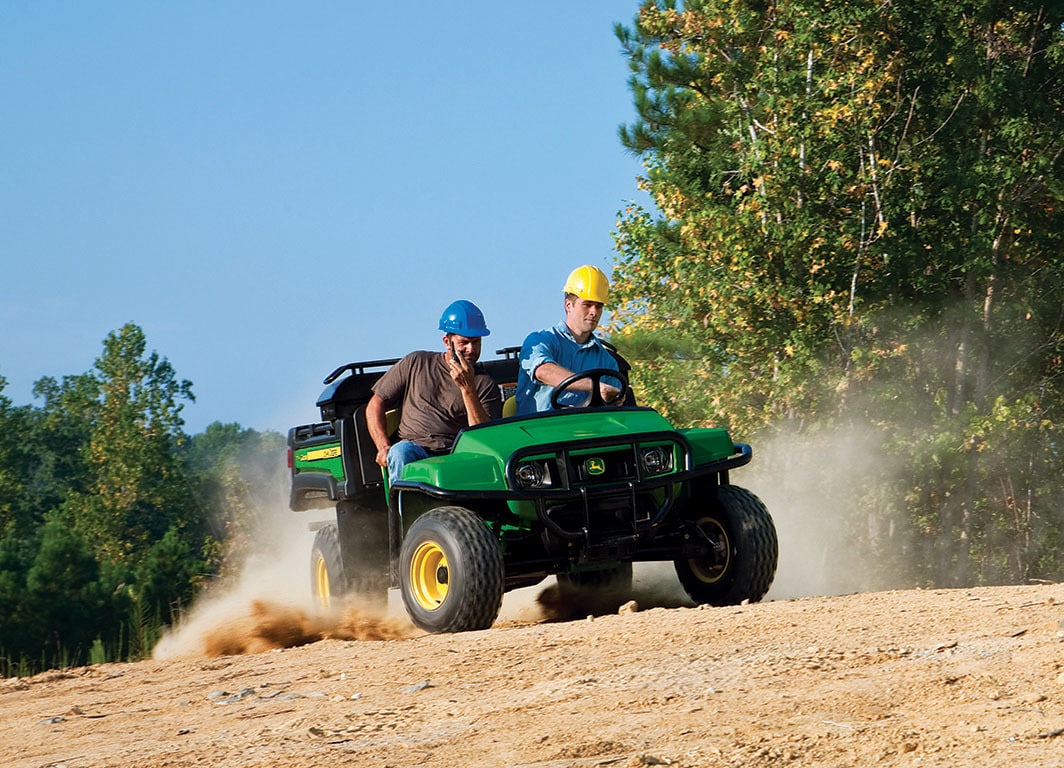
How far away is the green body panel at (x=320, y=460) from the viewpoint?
34.0ft

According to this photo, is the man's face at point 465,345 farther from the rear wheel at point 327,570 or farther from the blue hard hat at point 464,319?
the rear wheel at point 327,570

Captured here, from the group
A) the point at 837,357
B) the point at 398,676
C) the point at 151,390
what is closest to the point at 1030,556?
the point at 837,357

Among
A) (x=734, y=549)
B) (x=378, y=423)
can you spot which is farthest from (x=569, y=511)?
(x=378, y=423)

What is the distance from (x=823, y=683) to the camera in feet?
18.3

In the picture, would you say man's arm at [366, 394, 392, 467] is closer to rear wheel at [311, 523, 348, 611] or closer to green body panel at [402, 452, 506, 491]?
rear wheel at [311, 523, 348, 611]

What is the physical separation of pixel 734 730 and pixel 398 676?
2.25 meters

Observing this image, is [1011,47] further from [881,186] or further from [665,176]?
[665,176]

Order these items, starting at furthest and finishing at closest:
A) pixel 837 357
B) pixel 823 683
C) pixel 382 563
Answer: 1. pixel 837 357
2. pixel 382 563
3. pixel 823 683

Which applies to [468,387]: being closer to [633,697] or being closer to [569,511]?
[569,511]

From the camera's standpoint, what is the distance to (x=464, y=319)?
9.55 meters

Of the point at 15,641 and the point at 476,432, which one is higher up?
the point at 476,432

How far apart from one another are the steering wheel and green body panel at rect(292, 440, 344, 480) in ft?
6.00

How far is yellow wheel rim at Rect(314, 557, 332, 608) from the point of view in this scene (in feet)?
35.9

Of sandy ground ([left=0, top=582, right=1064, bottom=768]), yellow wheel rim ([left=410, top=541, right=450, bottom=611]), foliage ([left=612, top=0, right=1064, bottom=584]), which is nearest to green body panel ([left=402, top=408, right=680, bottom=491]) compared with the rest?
yellow wheel rim ([left=410, top=541, right=450, bottom=611])
